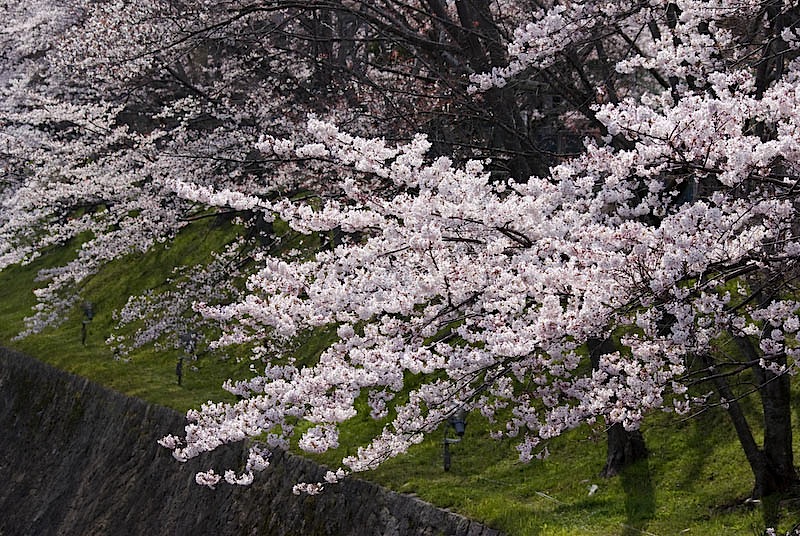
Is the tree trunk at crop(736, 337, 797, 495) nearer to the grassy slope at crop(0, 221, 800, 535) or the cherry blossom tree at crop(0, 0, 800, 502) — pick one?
the cherry blossom tree at crop(0, 0, 800, 502)

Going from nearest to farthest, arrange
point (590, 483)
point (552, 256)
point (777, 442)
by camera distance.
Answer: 1. point (552, 256)
2. point (777, 442)
3. point (590, 483)

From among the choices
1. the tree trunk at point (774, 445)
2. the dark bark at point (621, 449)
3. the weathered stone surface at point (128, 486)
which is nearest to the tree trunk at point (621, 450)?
the dark bark at point (621, 449)

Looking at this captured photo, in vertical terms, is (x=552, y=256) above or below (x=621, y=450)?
above

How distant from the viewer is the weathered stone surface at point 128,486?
1073cm

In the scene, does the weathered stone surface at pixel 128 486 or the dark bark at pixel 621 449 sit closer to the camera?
the dark bark at pixel 621 449

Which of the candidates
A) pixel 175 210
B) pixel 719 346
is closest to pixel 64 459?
pixel 175 210

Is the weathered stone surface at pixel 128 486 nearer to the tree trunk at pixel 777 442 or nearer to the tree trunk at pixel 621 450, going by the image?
the tree trunk at pixel 621 450

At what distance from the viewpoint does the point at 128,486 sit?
1661 cm

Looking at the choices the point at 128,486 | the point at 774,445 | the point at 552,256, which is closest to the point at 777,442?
the point at 774,445

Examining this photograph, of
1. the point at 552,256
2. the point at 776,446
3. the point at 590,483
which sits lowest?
the point at 590,483

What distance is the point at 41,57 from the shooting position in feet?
90.4

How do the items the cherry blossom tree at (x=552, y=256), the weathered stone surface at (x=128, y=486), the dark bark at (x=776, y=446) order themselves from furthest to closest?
1. the weathered stone surface at (x=128, y=486)
2. the dark bark at (x=776, y=446)
3. the cherry blossom tree at (x=552, y=256)

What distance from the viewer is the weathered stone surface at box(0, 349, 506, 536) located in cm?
1073

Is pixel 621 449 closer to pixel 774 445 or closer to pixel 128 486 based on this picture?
pixel 774 445
